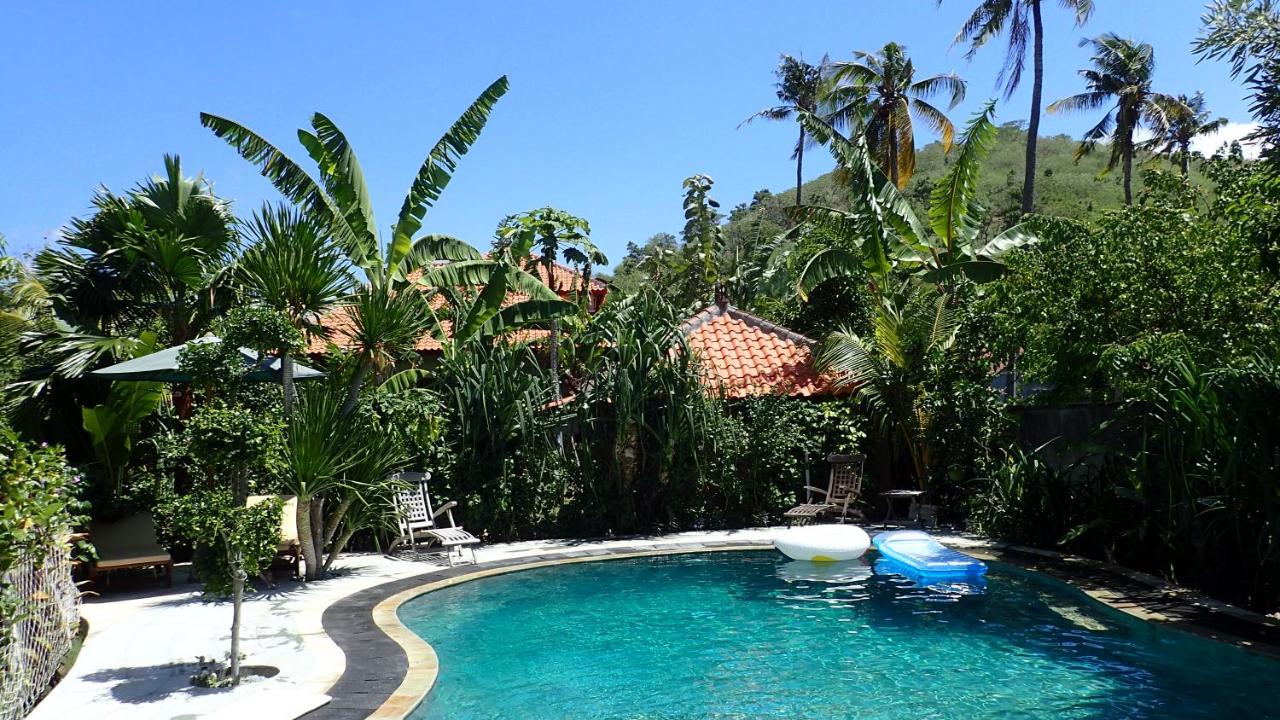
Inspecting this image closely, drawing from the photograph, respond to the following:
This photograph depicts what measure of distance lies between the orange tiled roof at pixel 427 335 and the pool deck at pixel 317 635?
298cm

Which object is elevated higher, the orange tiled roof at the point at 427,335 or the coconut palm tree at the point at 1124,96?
the coconut palm tree at the point at 1124,96

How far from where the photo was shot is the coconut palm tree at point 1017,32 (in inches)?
991

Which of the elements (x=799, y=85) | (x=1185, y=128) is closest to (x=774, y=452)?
(x=799, y=85)

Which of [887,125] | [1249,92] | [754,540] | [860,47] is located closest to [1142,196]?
[1249,92]

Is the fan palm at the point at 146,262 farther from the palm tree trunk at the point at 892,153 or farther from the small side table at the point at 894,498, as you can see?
the palm tree trunk at the point at 892,153

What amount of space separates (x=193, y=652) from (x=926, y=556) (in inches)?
350

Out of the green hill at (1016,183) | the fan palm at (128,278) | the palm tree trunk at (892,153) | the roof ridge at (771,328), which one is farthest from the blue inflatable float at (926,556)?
the green hill at (1016,183)

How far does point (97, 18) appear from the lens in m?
11.8

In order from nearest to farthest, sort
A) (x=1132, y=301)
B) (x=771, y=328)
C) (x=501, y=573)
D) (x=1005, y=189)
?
(x=1132, y=301)
(x=501, y=573)
(x=771, y=328)
(x=1005, y=189)

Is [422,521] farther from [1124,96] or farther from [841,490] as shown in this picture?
[1124,96]

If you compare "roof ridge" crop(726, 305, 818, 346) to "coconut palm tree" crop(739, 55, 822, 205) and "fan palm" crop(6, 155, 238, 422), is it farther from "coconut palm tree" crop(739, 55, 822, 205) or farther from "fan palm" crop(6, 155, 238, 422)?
"coconut palm tree" crop(739, 55, 822, 205)

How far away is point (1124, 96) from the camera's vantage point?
3925 cm

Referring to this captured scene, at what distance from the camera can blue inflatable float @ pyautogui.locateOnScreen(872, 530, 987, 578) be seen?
11.8 m

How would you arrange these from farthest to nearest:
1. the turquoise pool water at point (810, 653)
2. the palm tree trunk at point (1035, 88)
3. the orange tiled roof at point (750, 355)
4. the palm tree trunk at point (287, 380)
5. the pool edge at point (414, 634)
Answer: the palm tree trunk at point (1035, 88) < the orange tiled roof at point (750, 355) < the palm tree trunk at point (287, 380) < the turquoise pool water at point (810, 653) < the pool edge at point (414, 634)
